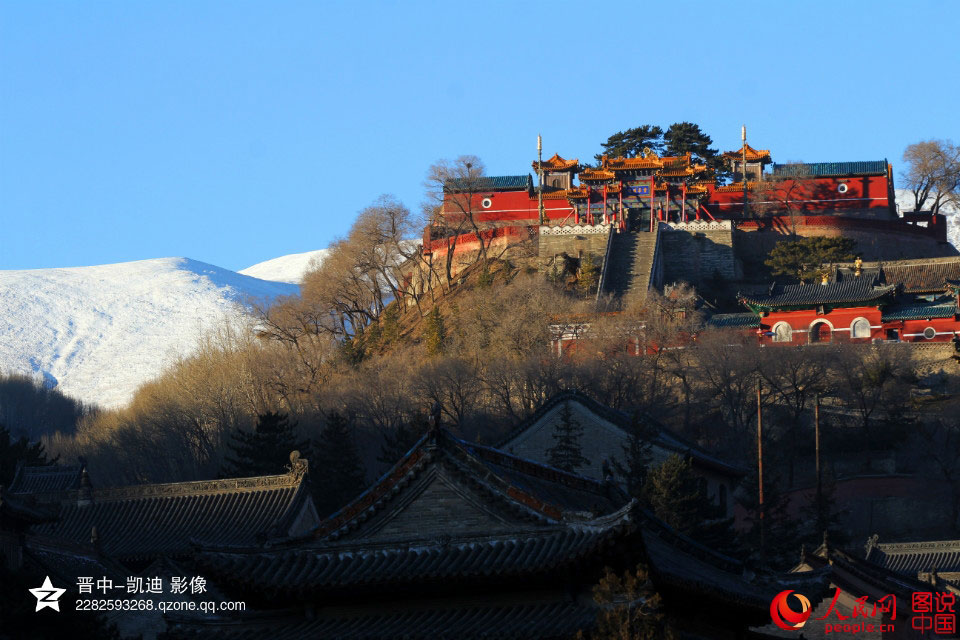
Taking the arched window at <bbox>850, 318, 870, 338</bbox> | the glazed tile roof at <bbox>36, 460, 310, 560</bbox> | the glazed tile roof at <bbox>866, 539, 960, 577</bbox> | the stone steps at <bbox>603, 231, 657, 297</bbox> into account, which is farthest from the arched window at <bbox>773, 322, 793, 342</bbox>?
the glazed tile roof at <bbox>36, 460, 310, 560</bbox>

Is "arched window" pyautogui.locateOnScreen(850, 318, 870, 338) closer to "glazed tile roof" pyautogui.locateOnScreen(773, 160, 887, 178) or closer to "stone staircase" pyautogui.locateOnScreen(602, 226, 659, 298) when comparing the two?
"stone staircase" pyautogui.locateOnScreen(602, 226, 659, 298)

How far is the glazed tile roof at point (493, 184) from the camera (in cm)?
8681

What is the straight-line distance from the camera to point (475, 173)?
8825 cm

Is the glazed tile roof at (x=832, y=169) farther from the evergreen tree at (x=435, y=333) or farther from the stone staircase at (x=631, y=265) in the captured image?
the evergreen tree at (x=435, y=333)

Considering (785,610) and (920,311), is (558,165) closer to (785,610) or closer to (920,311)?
(920,311)

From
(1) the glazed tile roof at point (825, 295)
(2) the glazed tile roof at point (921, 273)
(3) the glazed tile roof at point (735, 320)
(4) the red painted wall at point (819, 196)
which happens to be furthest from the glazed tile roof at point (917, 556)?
(4) the red painted wall at point (819, 196)

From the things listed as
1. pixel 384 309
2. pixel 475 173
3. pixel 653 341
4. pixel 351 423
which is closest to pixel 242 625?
pixel 351 423

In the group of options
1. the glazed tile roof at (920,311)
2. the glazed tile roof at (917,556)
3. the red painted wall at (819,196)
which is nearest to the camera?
the glazed tile roof at (917,556)

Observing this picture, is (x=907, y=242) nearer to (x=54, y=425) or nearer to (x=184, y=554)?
(x=54, y=425)

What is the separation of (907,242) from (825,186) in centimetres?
526

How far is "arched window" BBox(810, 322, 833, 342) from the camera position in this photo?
64438mm

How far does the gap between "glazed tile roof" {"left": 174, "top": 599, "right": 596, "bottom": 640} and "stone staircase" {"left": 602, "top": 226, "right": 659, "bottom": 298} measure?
170 ft

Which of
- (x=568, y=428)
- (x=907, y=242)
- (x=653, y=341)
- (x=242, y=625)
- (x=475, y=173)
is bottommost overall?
(x=242, y=625)

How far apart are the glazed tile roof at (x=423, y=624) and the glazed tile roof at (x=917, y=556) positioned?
20.3m
